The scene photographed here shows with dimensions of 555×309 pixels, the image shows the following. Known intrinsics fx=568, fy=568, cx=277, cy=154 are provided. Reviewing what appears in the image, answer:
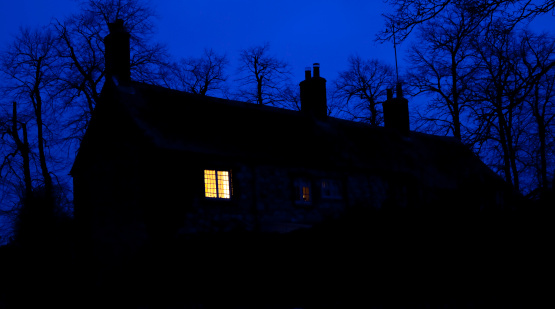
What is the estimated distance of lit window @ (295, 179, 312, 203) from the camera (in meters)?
23.6

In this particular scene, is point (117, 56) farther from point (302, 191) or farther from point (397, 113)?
point (397, 113)

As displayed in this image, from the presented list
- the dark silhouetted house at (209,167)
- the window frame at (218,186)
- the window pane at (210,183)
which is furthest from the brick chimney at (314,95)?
the window pane at (210,183)

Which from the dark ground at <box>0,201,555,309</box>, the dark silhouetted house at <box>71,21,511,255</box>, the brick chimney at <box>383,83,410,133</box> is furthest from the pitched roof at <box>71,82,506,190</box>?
the dark ground at <box>0,201,555,309</box>

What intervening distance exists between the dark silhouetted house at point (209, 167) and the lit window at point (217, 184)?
4 centimetres

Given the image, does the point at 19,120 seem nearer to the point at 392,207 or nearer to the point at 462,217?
the point at 392,207

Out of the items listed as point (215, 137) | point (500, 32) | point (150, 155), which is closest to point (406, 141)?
point (215, 137)

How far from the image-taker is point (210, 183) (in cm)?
2108

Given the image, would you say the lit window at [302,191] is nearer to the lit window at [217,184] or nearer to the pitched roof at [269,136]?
the pitched roof at [269,136]

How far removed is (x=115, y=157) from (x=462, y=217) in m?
14.8

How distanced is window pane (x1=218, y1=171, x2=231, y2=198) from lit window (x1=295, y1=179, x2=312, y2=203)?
3.38 m

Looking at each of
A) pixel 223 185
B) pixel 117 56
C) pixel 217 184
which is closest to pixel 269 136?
pixel 223 185

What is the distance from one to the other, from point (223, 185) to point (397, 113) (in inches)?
615

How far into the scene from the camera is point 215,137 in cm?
2211

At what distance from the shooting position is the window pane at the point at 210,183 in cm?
2094
